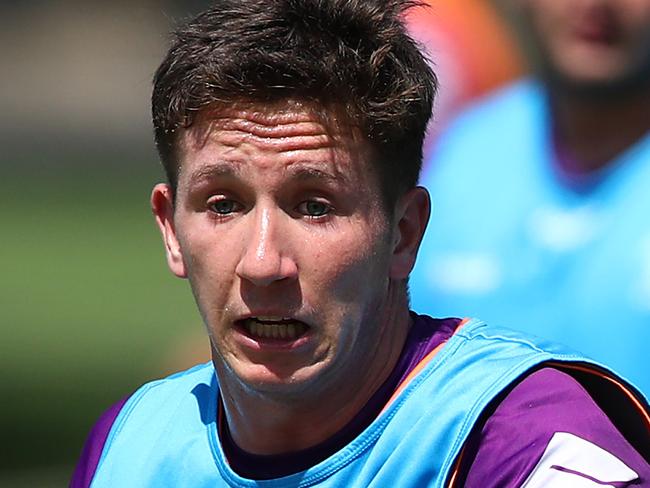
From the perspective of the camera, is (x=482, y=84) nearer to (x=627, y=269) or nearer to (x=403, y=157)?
(x=627, y=269)

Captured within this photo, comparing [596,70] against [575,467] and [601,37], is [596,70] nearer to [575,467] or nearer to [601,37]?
[601,37]

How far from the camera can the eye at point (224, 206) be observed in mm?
2293

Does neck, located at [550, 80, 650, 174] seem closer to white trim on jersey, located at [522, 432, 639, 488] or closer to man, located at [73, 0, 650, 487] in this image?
man, located at [73, 0, 650, 487]

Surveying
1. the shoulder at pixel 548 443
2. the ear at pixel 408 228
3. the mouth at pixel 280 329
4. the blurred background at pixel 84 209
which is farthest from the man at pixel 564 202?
the mouth at pixel 280 329

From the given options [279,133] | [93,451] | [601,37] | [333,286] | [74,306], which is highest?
[601,37]

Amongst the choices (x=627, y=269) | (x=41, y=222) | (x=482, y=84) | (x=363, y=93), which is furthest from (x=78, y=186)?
(x=363, y=93)

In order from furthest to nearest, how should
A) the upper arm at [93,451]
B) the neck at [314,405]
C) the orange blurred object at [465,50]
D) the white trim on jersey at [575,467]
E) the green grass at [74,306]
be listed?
the green grass at [74,306] → the orange blurred object at [465,50] → the upper arm at [93,451] → the neck at [314,405] → the white trim on jersey at [575,467]

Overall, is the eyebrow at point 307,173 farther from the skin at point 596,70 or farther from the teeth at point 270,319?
the skin at point 596,70

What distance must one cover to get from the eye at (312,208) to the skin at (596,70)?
189 centimetres

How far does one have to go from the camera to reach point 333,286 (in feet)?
7.44

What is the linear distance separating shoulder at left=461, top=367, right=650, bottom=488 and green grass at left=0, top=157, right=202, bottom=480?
5.86 metres

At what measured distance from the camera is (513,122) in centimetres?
438

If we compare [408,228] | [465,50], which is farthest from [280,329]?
[465,50]

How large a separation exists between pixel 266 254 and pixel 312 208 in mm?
118
